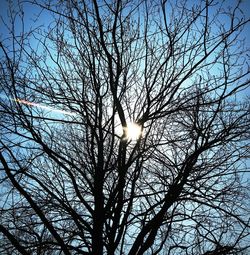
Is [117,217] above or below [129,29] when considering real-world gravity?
below

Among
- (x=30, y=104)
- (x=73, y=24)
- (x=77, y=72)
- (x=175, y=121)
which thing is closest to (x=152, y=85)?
(x=175, y=121)

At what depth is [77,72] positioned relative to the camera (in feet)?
13.0

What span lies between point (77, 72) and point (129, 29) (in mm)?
1038

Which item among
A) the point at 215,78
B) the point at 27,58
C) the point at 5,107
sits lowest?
the point at 215,78

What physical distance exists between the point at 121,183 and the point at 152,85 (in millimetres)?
1489

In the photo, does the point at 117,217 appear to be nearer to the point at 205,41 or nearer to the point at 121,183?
the point at 121,183

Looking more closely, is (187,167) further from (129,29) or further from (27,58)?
(27,58)

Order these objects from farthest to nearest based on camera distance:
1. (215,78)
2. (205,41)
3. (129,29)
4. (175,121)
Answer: (175,121) → (129,29) → (215,78) → (205,41)

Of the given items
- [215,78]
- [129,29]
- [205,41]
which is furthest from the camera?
[129,29]

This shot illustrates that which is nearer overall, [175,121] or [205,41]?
[205,41]

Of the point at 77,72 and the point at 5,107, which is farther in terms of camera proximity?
the point at 77,72

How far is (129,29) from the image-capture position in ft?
12.6

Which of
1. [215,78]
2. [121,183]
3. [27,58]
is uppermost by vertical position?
[27,58]

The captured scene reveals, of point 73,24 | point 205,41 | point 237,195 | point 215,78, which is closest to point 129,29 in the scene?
point 73,24
